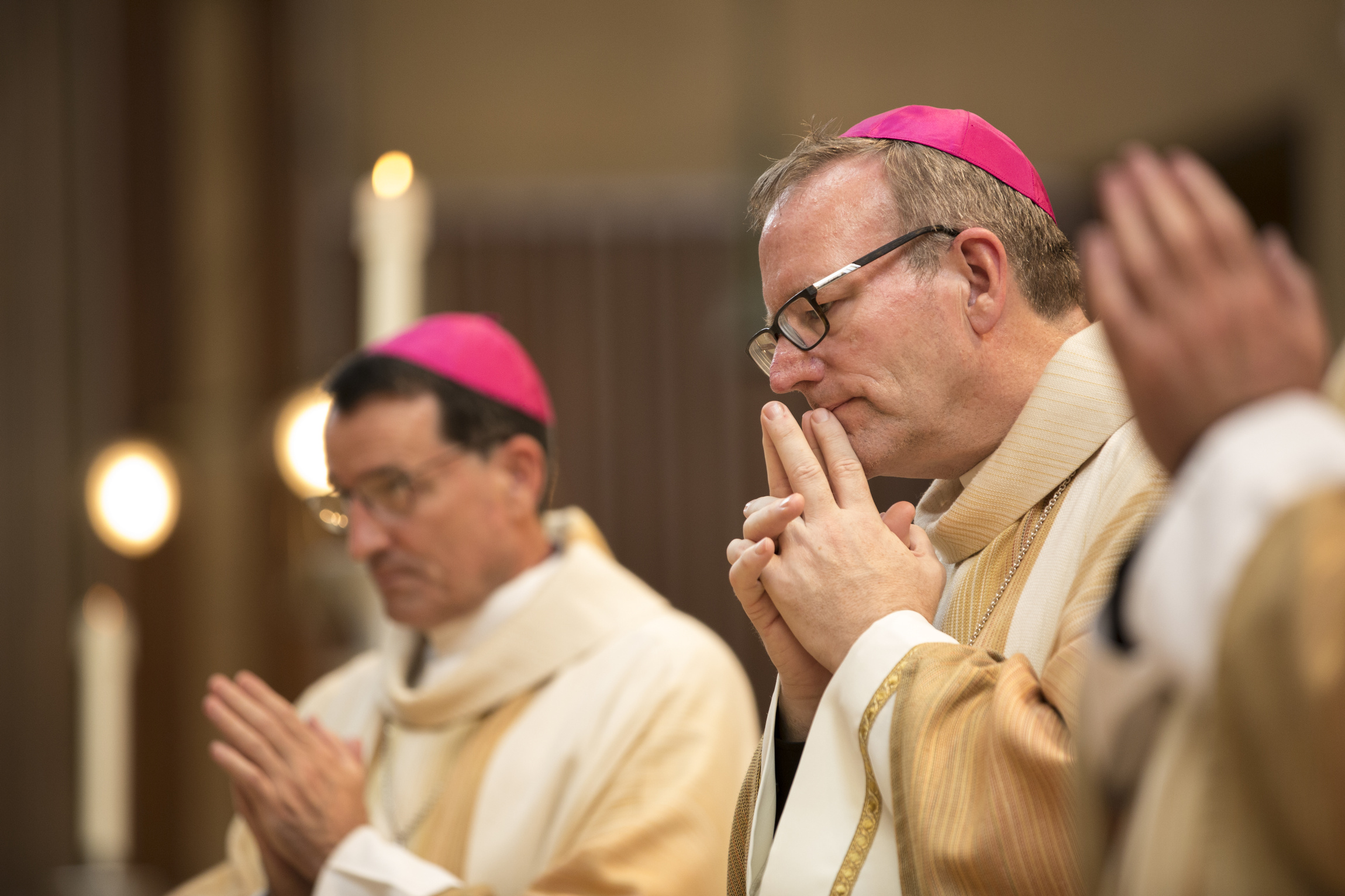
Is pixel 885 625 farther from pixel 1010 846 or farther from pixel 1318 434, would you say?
pixel 1318 434

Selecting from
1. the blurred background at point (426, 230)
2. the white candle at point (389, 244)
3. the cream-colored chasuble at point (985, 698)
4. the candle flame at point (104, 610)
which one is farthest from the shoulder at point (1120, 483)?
the candle flame at point (104, 610)

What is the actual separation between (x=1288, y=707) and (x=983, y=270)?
123cm

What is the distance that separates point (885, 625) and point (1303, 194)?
26.5ft

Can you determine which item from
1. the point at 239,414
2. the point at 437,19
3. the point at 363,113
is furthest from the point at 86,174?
the point at 437,19

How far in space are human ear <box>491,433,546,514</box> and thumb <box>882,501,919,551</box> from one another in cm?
176

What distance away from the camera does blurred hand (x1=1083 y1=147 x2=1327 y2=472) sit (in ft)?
3.99

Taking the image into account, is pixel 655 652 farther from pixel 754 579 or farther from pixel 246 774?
pixel 754 579

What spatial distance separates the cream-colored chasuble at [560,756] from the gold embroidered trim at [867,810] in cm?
110

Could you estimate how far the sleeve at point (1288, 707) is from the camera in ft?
3.45

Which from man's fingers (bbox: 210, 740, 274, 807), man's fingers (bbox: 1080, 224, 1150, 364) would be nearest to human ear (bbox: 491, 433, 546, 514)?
man's fingers (bbox: 210, 740, 274, 807)

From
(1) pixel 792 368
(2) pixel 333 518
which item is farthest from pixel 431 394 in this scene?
(1) pixel 792 368

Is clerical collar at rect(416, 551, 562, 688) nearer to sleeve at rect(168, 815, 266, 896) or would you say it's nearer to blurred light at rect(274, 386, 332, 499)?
sleeve at rect(168, 815, 266, 896)

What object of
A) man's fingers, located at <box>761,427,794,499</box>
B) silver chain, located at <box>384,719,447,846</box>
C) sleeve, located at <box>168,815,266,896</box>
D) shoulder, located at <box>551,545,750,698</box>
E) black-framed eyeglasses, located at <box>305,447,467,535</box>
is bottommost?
sleeve, located at <box>168,815,266,896</box>

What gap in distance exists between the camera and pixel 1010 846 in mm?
1681
